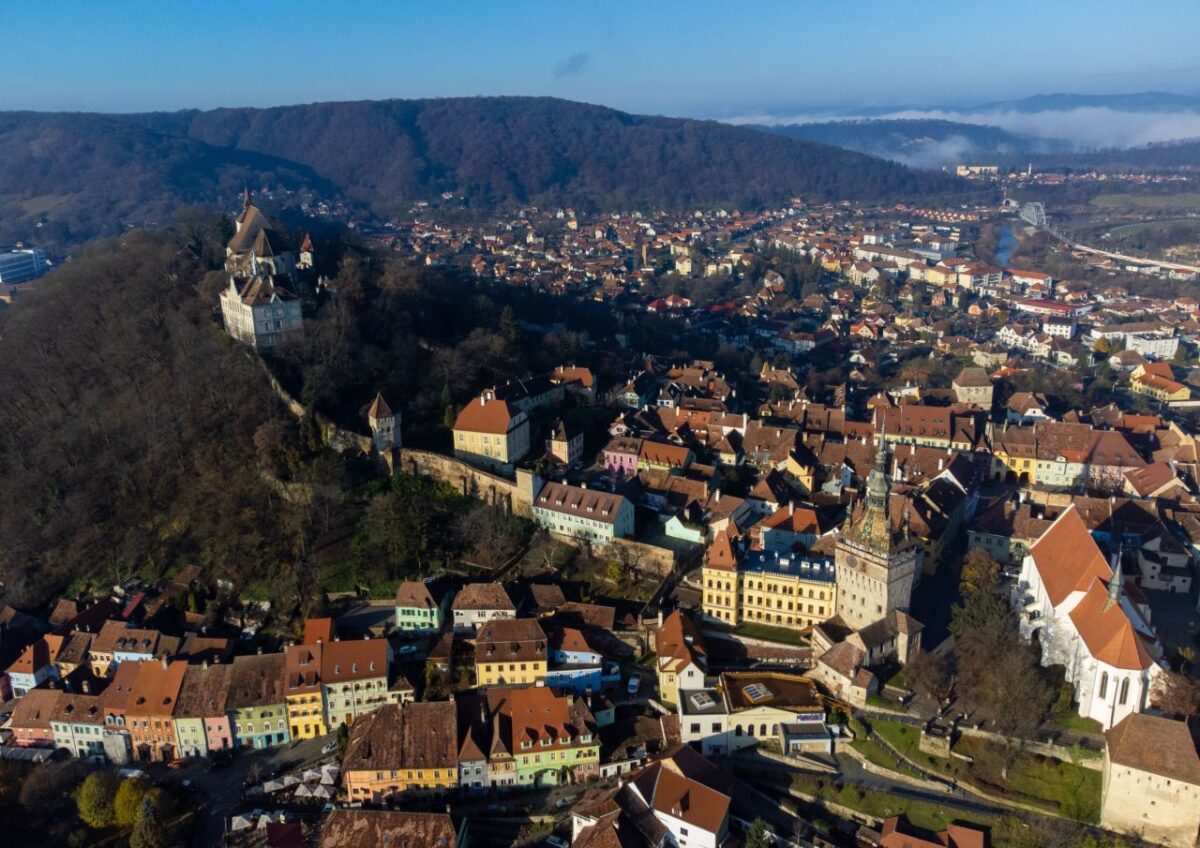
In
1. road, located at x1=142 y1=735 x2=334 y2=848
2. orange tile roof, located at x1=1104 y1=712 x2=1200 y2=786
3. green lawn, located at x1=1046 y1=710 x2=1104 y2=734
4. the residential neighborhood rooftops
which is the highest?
the residential neighborhood rooftops

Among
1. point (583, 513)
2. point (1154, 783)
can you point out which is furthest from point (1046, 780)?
point (583, 513)

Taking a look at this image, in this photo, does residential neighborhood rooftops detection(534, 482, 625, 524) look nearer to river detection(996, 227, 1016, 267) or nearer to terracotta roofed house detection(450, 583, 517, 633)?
terracotta roofed house detection(450, 583, 517, 633)

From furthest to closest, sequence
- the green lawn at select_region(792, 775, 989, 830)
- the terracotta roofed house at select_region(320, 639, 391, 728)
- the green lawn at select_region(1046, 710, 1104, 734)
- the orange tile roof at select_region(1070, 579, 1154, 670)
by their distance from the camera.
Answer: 1. the terracotta roofed house at select_region(320, 639, 391, 728)
2. the green lawn at select_region(1046, 710, 1104, 734)
3. the orange tile roof at select_region(1070, 579, 1154, 670)
4. the green lawn at select_region(792, 775, 989, 830)

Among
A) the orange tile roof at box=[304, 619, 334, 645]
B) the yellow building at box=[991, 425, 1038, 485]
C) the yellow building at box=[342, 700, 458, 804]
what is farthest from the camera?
the yellow building at box=[991, 425, 1038, 485]

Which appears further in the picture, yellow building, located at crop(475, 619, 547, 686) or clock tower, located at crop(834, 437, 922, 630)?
yellow building, located at crop(475, 619, 547, 686)

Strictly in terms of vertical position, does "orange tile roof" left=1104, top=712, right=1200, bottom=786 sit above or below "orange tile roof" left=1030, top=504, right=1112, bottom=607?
below

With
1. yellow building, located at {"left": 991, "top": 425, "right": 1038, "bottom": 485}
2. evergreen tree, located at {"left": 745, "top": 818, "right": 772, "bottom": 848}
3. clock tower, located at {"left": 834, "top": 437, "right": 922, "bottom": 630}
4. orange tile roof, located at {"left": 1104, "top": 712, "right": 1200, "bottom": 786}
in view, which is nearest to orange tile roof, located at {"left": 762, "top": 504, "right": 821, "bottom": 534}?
clock tower, located at {"left": 834, "top": 437, "right": 922, "bottom": 630}
